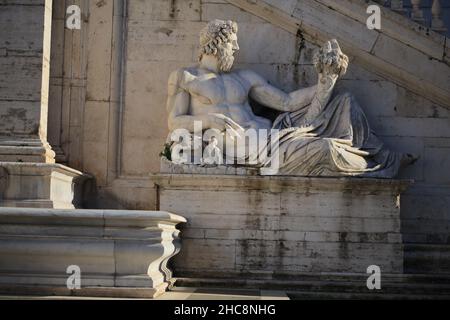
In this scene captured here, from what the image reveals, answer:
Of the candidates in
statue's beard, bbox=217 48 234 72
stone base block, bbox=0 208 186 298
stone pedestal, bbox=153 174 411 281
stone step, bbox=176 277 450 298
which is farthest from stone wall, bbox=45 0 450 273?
stone base block, bbox=0 208 186 298

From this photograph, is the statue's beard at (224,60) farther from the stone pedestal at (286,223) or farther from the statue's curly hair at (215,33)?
the stone pedestal at (286,223)

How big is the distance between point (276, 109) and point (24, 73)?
333 centimetres

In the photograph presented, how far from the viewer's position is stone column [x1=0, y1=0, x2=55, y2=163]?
31.5 feet

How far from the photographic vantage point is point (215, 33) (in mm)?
9891

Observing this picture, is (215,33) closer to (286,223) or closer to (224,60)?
(224,60)

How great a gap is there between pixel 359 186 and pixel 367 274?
42.0 inches

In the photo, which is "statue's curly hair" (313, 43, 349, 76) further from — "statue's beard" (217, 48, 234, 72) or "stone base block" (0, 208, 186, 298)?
"stone base block" (0, 208, 186, 298)

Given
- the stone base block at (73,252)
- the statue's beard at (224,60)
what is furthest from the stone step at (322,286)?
the statue's beard at (224,60)

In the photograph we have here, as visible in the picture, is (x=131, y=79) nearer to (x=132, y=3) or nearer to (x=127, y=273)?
(x=132, y=3)

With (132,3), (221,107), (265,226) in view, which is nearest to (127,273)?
(265,226)

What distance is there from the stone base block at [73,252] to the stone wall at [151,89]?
9.82 ft

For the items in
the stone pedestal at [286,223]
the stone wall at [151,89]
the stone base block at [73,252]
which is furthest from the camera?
the stone wall at [151,89]

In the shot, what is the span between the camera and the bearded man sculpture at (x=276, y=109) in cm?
951

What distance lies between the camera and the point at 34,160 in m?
9.40
